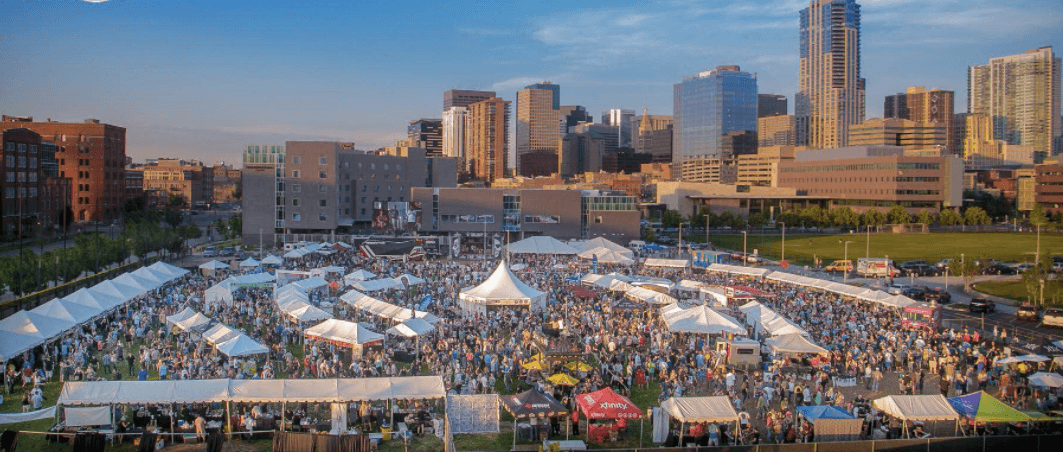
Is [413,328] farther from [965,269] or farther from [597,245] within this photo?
[965,269]

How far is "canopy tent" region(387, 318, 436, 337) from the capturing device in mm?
23891

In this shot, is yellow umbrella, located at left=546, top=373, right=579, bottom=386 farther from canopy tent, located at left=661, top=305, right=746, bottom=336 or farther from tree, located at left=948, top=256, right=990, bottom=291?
tree, located at left=948, top=256, right=990, bottom=291

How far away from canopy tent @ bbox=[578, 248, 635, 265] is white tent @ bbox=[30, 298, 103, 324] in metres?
27.4

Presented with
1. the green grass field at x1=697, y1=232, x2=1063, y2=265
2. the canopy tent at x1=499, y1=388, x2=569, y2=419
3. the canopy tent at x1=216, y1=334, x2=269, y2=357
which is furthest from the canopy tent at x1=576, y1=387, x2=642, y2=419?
the green grass field at x1=697, y1=232, x2=1063, y2=265

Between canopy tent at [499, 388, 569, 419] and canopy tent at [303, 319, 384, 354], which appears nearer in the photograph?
canopy tent at [499, 388, 569, 419]

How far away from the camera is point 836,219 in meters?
94.6

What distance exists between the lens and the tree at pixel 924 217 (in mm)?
96000

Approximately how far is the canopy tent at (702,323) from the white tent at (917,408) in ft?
24.3

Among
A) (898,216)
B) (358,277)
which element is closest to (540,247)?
(358,277)

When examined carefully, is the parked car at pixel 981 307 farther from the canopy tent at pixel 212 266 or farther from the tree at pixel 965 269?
the canopy tent at pixel 212 266

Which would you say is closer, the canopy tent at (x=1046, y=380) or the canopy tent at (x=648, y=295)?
the canopy tent at (x=1046, y=380)

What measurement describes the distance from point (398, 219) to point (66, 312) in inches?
1642

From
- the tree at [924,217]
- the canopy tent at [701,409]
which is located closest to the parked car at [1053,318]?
the canopy tent at [701,409]

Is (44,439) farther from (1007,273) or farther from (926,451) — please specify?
(1007,273)
